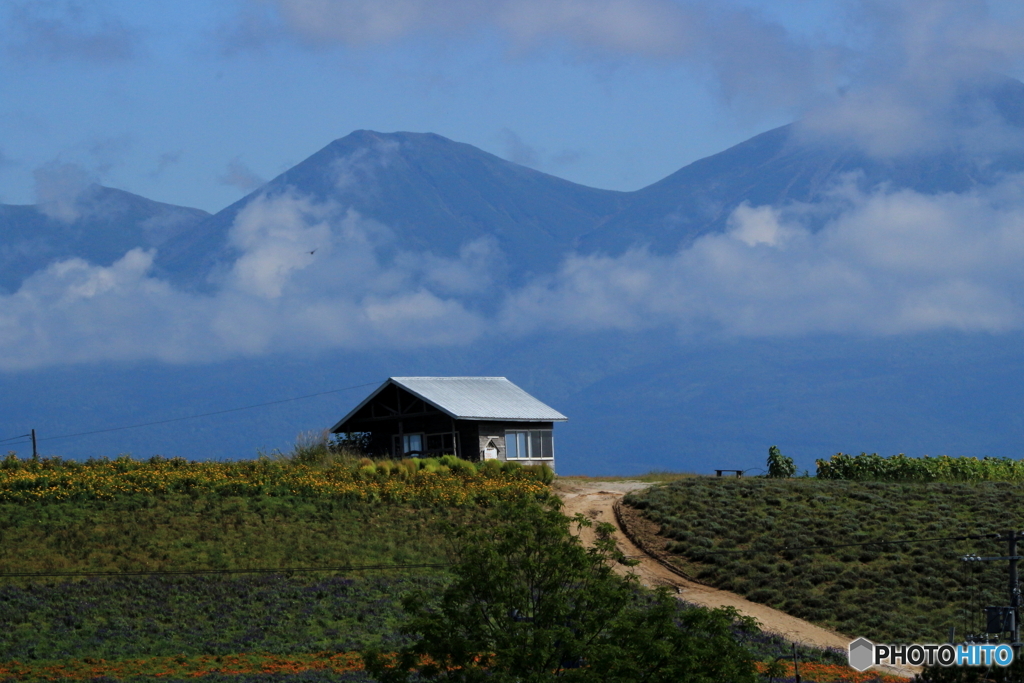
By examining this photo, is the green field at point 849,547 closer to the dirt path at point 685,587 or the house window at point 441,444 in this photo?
the dirt path at point 685,587

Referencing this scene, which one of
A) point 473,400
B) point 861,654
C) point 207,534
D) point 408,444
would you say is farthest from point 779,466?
point 207,534

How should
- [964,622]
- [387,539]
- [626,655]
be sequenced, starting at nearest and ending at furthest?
[626,655] < [964,622] < [387,539]

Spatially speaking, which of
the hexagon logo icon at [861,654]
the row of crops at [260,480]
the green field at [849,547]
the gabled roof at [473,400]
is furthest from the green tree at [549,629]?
the gabled roof at [473,400]

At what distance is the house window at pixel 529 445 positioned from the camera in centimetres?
5266

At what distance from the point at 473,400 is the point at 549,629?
36545 mm

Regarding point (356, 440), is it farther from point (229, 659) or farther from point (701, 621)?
point (701, 621)

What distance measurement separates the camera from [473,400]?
53.0 metres

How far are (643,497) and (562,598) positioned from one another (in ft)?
87.2

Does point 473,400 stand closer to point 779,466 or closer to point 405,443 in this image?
point 405,443

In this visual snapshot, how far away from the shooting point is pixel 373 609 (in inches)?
1144

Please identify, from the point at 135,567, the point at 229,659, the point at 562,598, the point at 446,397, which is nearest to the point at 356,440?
A: the point at 446,397

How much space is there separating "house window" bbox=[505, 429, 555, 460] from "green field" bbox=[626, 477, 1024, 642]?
30.9ft

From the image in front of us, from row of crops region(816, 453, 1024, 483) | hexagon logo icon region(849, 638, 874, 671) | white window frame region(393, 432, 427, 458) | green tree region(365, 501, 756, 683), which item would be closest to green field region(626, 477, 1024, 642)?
hexagon logo icon region(849, 638, 874, 671)

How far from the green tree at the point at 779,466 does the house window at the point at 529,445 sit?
34.5ft
